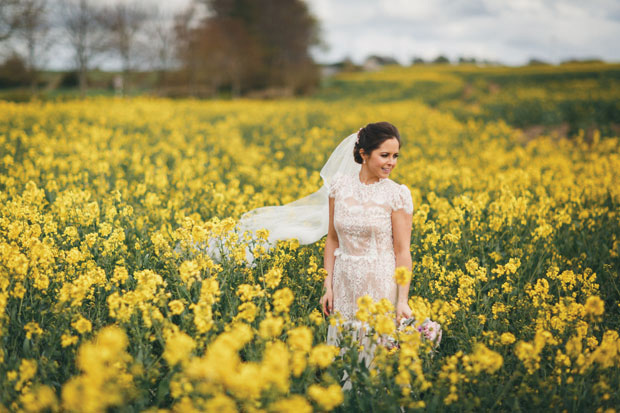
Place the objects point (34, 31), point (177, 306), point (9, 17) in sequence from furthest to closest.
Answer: point (34, 31) < point (9, 17) < point (177, 306)

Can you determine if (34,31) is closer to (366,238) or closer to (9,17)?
(9,17)

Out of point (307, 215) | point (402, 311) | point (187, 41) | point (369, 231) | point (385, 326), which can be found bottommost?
point (402, 311)

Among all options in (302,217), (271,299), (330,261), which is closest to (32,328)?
(271,299)

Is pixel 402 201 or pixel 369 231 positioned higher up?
pixel 402 201

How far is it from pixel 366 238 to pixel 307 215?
1.40 m

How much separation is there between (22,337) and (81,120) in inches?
497

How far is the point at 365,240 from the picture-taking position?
2.94m

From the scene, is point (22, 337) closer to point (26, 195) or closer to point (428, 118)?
point (26, 195)

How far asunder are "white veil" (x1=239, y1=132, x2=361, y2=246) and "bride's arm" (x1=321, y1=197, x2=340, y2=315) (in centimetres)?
54

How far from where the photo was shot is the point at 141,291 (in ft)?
8.10

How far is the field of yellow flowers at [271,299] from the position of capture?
6.43ft

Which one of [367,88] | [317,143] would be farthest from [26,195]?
[367,88]

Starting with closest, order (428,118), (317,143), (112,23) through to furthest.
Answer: (317,143) → (428,118) → (112,23)

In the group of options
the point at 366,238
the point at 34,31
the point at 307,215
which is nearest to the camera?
the point at 366,238
